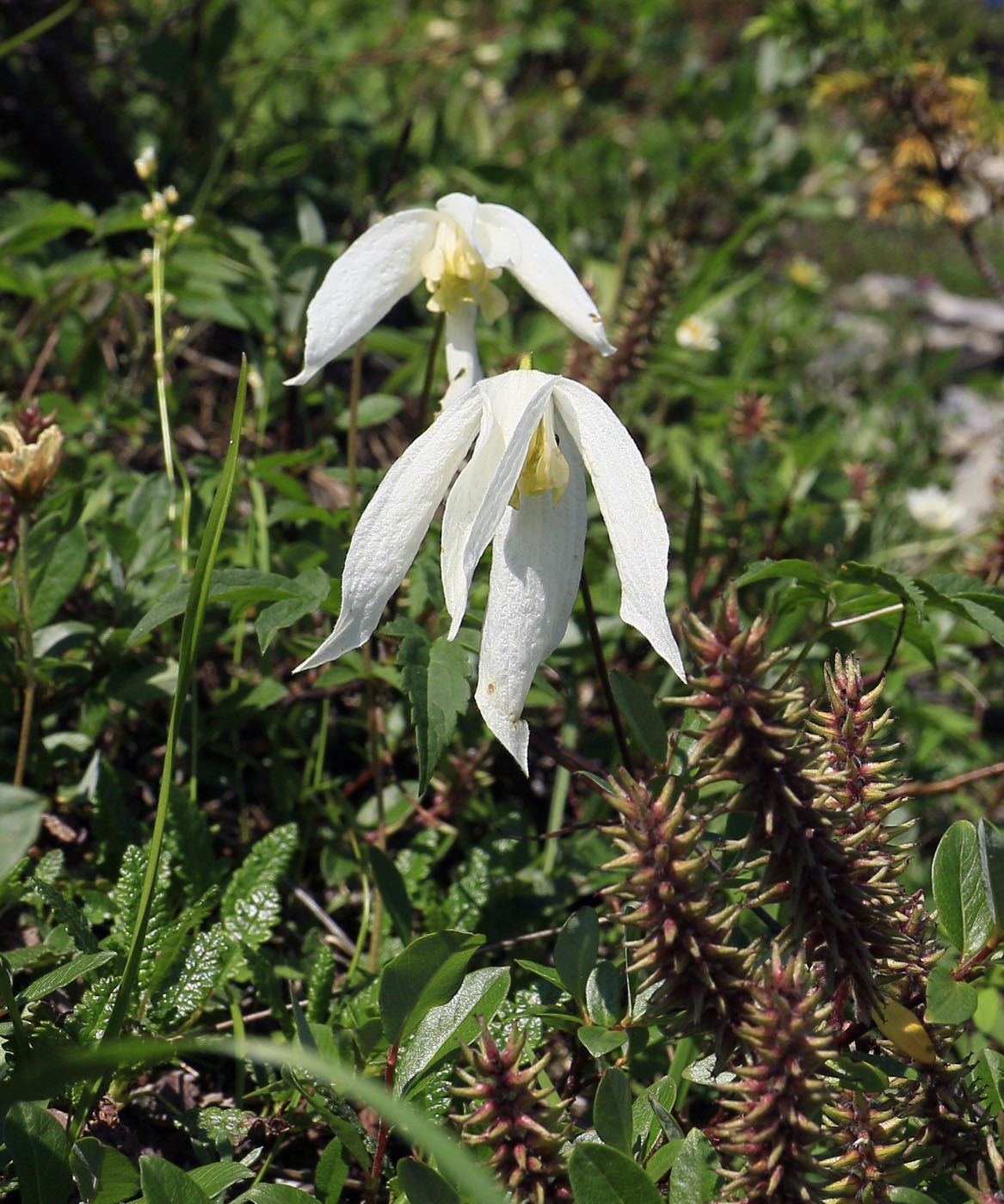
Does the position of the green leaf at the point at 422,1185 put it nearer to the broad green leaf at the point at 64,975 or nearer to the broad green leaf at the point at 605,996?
the broad green leaf at the point at 605,996

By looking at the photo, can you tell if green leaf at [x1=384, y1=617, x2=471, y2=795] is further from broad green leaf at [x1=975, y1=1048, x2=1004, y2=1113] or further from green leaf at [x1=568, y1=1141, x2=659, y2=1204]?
broad green leaf at [x1=975, y1=1048, x2=1004, y2=1113]

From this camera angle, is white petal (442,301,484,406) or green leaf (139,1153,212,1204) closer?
green leaf (139,1153,212,1204)

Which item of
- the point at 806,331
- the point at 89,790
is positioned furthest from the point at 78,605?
the point at 806,331

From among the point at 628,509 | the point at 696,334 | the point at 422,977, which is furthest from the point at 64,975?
the point at 696,334

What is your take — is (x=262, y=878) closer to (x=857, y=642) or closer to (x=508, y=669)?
(x=508, y=669)

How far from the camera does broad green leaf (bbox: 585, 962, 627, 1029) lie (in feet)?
3.93

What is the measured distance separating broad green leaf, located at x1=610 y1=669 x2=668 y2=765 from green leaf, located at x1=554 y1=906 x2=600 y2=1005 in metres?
0.23

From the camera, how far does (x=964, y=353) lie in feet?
21.0

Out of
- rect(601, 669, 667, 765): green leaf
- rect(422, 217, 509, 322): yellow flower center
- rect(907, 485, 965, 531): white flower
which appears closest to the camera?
rect(601, 669, 667, 765): green leaf

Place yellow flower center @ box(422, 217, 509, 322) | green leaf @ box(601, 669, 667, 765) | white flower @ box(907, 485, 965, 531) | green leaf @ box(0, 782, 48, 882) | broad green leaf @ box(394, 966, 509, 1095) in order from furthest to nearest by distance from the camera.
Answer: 1. white flower @ box(907, 485, 965, 531)
2. yellow flower center @ box(422, 217, 509, 322)
3. green leaf @ box(601, 669, 667, 765)
4. broad green leaf @ box(394, 966, 509, 1095)
5. green leaf @ box(0, 782, 48, 882)

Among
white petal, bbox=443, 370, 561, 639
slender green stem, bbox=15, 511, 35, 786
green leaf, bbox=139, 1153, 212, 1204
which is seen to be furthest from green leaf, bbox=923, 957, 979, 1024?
slender green stem, bbox=15, 511, 35, 786

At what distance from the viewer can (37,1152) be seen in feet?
3.62

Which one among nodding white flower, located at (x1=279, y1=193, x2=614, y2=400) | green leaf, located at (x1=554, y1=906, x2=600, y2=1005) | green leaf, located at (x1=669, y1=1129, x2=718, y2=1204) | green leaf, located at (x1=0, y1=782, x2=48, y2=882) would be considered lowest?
green leaf, located at (x1=669, y1=1129, x2=718, y2=1204)

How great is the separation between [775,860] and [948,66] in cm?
265
